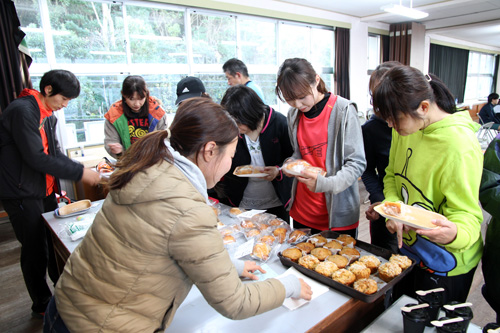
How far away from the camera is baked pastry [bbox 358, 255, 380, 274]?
3.78 ft

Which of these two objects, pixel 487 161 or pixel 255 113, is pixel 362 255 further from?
pixel 255 113

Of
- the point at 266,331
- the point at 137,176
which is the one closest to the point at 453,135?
the point at 266,331

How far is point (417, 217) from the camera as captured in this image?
107cm

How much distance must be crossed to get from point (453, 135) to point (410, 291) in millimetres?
688

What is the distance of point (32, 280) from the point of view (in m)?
Result: 2.04

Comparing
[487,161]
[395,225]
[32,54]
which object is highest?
[32,54]

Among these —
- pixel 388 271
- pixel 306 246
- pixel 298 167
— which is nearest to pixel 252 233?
pixel 306 246

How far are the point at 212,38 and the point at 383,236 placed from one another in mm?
4494

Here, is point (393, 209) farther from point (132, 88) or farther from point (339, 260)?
point (132, 88)

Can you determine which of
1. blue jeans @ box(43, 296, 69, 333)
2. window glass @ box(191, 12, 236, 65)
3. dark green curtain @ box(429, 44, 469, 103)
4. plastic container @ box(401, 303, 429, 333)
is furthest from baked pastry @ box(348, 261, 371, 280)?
dark green curtain @ box(429, 44, 469, 103)

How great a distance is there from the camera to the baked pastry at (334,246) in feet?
4.20

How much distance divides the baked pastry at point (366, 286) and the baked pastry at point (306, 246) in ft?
0.85

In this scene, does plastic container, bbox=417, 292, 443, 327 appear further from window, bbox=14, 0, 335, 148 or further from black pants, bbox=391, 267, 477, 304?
window, bbox=14, 0, 335, 148

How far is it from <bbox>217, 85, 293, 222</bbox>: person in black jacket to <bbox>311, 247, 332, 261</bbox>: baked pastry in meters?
0.52
